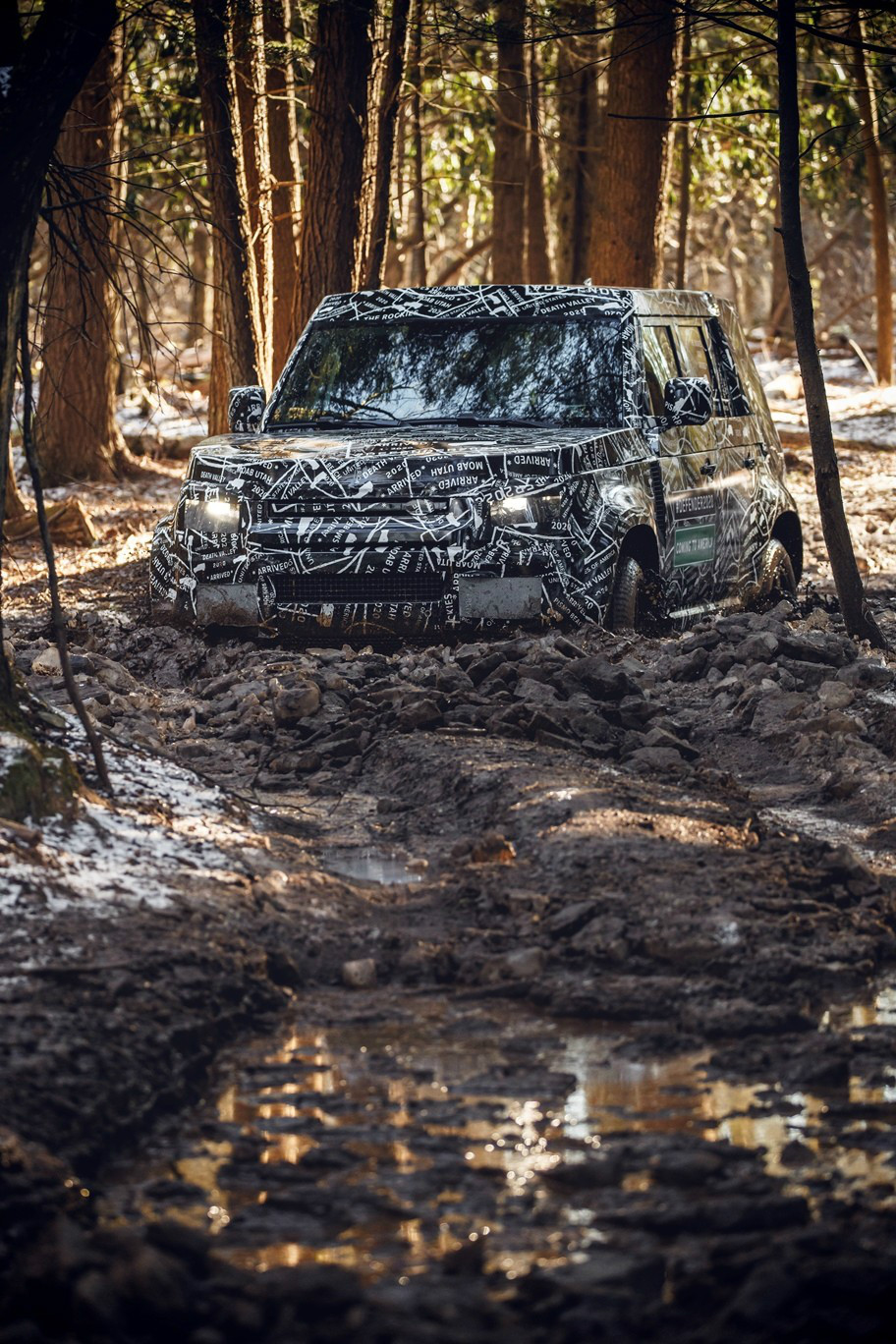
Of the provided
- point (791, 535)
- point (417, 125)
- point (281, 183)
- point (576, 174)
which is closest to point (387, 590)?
point (791, 535)

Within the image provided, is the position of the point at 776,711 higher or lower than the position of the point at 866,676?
lower

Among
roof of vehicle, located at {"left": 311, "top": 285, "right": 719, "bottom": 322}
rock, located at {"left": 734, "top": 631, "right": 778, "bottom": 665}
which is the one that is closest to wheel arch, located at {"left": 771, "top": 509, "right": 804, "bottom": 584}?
roof of vehicle, located at {"left": 311, "top": 285, "right": 719, "bottom": 322}

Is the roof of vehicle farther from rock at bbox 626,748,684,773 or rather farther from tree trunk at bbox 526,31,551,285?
tree trunk at bbox 526,31,551,285

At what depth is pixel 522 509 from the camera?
8.86m

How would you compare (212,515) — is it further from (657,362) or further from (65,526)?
(65,526)

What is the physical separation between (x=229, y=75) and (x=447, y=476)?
691 cm

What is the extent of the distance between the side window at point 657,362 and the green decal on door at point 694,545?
70cm

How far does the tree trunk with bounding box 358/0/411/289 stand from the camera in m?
15.1

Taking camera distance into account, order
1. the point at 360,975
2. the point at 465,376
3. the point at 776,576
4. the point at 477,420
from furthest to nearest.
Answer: the point at 776,576 → the point at 465,376 → the point at 477,420 → the point at 360,975

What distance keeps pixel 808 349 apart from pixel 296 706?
3.85m

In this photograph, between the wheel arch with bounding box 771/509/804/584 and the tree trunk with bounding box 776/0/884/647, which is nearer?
the tree trunk with bounding box 776/0/884/647

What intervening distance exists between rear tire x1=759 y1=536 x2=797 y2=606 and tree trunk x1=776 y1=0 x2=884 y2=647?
1013 millimetres

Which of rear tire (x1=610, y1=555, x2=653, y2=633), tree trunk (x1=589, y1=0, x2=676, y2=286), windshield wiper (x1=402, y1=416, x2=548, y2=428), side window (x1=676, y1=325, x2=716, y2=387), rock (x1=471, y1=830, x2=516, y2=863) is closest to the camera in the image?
rock (x1=471, y1=830, x2=516, y2=863)

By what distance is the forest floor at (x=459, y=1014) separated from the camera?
326cm
